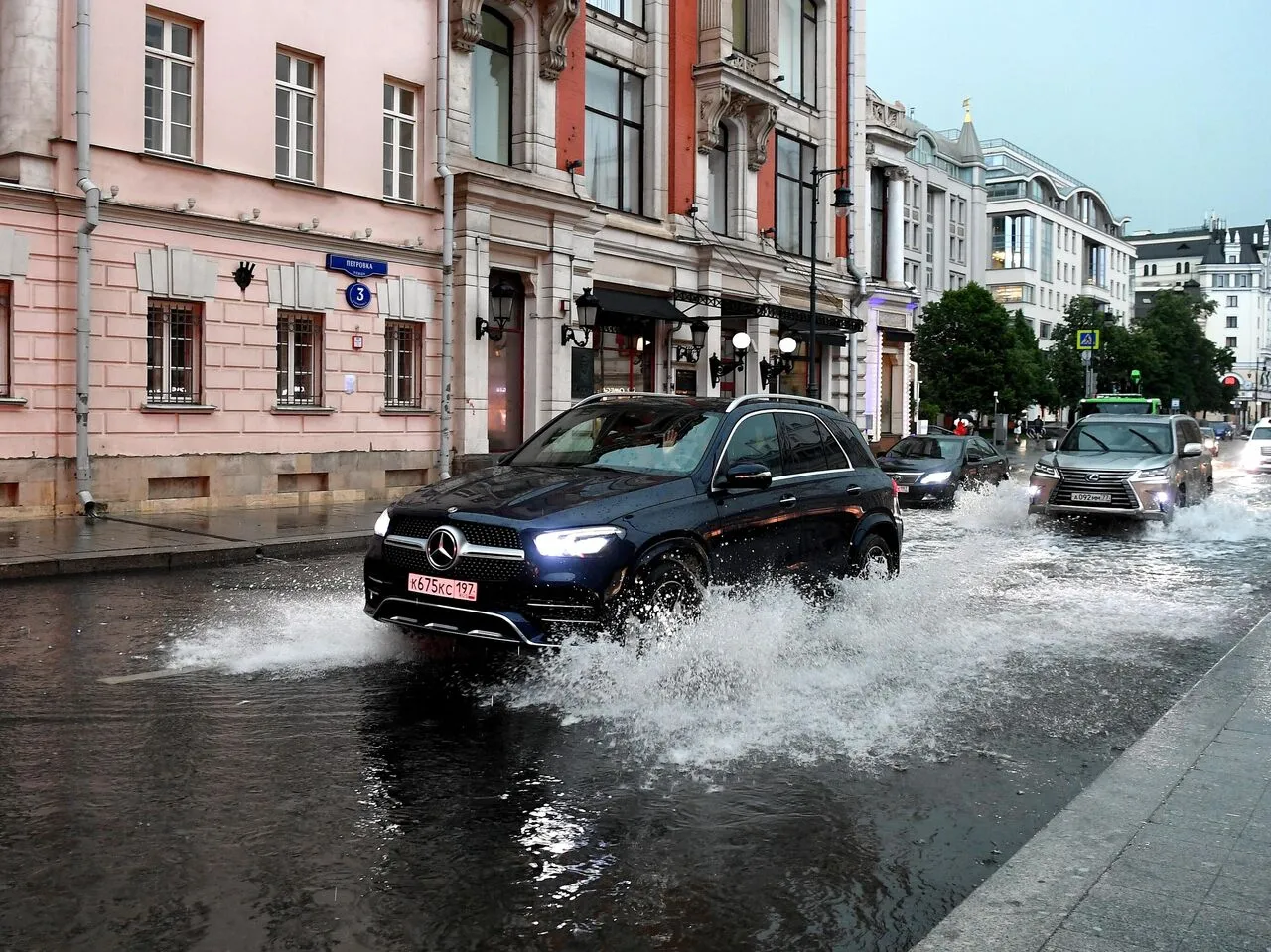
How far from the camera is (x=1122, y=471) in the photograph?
17.3 metres

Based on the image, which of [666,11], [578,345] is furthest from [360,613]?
[666,11]

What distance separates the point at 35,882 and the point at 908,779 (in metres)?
3.32

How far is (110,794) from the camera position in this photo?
474cm

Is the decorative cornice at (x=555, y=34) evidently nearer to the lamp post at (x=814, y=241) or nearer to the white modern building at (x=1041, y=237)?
the lamp post at (x=814, y=241)

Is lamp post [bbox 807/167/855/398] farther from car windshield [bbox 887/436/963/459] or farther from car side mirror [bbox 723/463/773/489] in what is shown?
car side mirror [bbox 723/463/773/489]

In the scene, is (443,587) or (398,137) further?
(398,137)

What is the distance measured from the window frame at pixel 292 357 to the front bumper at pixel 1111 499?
463 inches

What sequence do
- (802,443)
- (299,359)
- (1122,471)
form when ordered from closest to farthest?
(802,443) → (1122,471) → (299,359)

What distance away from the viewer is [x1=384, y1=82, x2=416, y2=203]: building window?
2200cm

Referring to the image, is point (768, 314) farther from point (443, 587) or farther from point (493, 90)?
point (443, 587)

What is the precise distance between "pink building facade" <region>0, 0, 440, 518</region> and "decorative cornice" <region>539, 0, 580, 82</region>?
9.87 ft

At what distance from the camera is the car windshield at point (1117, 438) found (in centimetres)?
1850

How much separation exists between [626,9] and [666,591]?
24.4 meters

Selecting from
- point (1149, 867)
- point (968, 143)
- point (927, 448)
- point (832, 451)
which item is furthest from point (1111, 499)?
point (968, 143)
